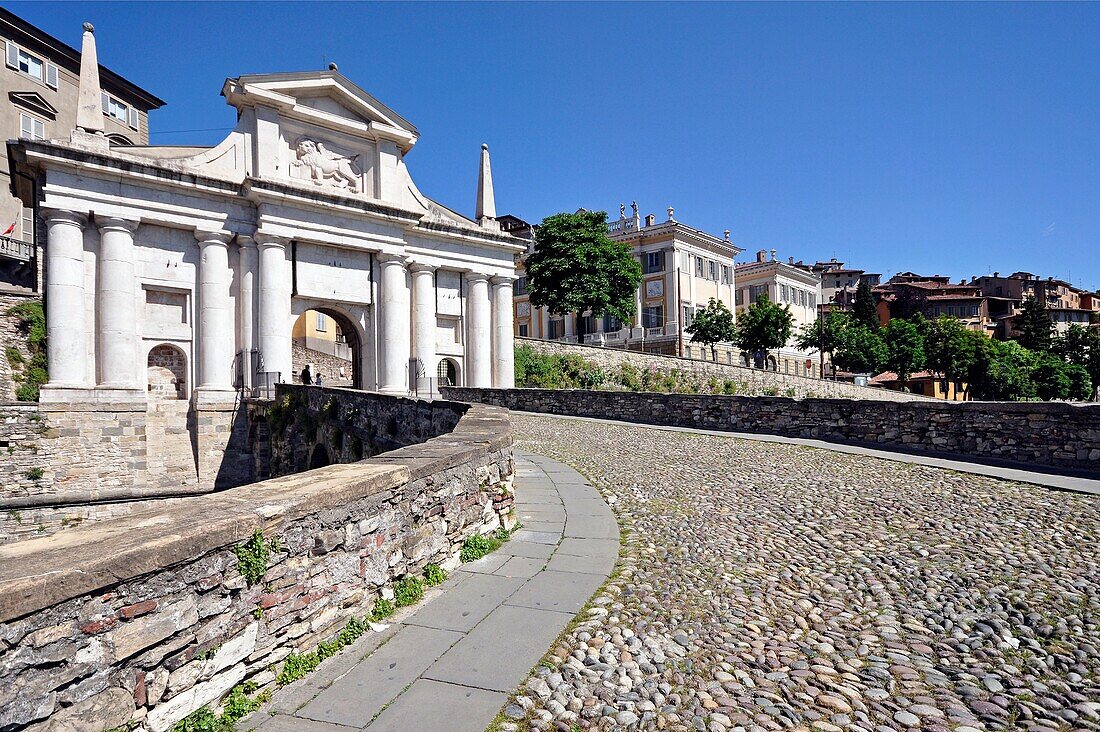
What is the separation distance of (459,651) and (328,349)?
4041 centimetres

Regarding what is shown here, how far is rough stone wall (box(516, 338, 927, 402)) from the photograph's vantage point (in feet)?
124

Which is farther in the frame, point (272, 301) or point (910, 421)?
point (272, 301)

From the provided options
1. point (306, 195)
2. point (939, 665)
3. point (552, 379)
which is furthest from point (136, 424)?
point (939, 665)

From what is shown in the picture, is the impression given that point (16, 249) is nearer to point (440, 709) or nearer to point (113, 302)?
point (113, 302)

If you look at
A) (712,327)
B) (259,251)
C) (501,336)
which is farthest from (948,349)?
(259,251)

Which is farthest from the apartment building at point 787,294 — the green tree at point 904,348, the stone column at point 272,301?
the stone column at point 272,301

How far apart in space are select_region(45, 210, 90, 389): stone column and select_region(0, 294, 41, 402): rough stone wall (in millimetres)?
1625

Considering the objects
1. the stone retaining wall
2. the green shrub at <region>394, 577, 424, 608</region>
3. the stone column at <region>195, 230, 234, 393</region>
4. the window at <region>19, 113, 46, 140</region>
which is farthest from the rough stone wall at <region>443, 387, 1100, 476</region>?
the window at <region>19, 113, 46, 140</region>

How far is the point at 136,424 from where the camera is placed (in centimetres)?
2045

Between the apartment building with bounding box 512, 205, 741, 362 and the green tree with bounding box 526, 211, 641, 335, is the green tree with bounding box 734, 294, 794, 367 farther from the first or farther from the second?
the green tree with bounding box 526, 211, 641, 335

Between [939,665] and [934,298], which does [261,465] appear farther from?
[934,298]

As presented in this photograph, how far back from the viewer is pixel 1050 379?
195ft

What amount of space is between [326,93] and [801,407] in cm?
2114

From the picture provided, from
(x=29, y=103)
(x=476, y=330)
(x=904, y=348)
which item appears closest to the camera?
(x=476, y=330)
